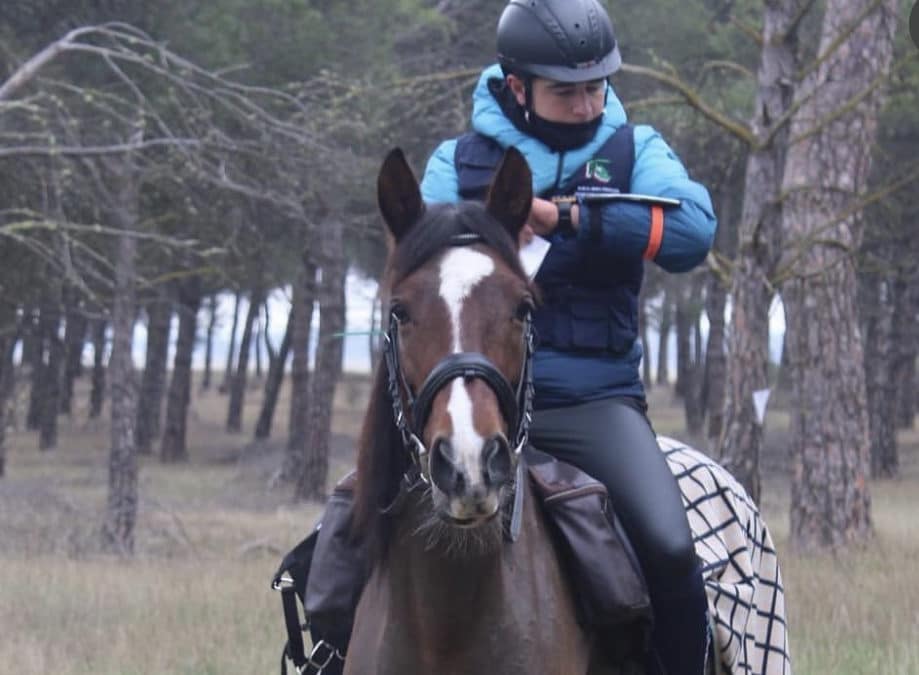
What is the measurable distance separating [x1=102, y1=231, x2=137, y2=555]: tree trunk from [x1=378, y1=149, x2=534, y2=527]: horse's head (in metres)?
13.5

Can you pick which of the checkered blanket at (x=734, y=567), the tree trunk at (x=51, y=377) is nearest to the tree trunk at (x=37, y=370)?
the tree trunk at (x=51, y=377)

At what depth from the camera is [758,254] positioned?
454 inches

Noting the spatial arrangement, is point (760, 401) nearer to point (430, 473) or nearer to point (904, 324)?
point (430, 473)

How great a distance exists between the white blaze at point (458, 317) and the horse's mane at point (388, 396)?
0.08 metres

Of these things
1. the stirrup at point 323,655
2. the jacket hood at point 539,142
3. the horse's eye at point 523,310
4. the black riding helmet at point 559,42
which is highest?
the black riding helmet at point 559,42

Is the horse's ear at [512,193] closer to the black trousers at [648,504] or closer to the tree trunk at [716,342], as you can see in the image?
the black trousers at [648,504]

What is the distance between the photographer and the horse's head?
134 inches

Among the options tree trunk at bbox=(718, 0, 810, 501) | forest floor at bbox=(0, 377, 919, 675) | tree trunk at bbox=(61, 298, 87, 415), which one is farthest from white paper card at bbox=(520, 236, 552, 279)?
tree trunk at bbox=(61, 298, 87, 415)

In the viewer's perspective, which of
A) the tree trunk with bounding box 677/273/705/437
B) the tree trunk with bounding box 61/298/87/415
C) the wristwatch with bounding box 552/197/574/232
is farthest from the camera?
the tree trunk with bounding box 677/273/705/437

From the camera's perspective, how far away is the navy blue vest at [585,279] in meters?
4.57

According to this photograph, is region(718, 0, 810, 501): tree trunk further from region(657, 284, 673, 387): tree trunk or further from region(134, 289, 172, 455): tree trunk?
region(657, 284, 673, 387): tree trunk

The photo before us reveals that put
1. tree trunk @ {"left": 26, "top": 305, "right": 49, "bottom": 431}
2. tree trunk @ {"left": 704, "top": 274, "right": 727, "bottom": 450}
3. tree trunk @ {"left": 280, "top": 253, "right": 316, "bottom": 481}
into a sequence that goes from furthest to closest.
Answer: tree trunk @ {"left": 26, "top": 305, "right": 49, "bottom": 431}
tree trunk @ {"left": 704, "top": 274, "right": 727, "bottom": 450}
tree trunk @ {"left": 280, "top": 253, "right": 316, "bottom": 481}

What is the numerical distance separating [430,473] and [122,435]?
588 inches

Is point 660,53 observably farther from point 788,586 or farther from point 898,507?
point 788,586
